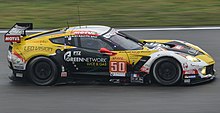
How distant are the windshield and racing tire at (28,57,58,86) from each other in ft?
4.47

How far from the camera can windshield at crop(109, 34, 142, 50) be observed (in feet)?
35.4

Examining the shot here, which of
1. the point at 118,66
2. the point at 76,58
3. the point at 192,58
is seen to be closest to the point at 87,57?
the point at 76,58

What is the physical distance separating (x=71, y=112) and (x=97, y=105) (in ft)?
1.95

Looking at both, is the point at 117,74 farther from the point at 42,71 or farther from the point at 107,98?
the point at 42,71

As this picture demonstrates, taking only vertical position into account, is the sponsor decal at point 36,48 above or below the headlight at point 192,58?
above

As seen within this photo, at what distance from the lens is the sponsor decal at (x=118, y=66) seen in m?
10.5

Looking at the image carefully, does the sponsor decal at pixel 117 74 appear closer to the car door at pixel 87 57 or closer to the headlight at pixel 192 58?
the car door at pixel 87 57

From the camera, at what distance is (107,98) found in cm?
990

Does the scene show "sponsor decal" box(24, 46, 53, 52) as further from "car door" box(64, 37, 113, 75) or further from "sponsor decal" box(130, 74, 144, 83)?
"sponsor decal" box(130, 74, 144, 83)

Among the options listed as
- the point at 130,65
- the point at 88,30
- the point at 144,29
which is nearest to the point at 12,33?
the point at 88,30

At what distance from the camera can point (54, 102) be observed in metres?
9.77
